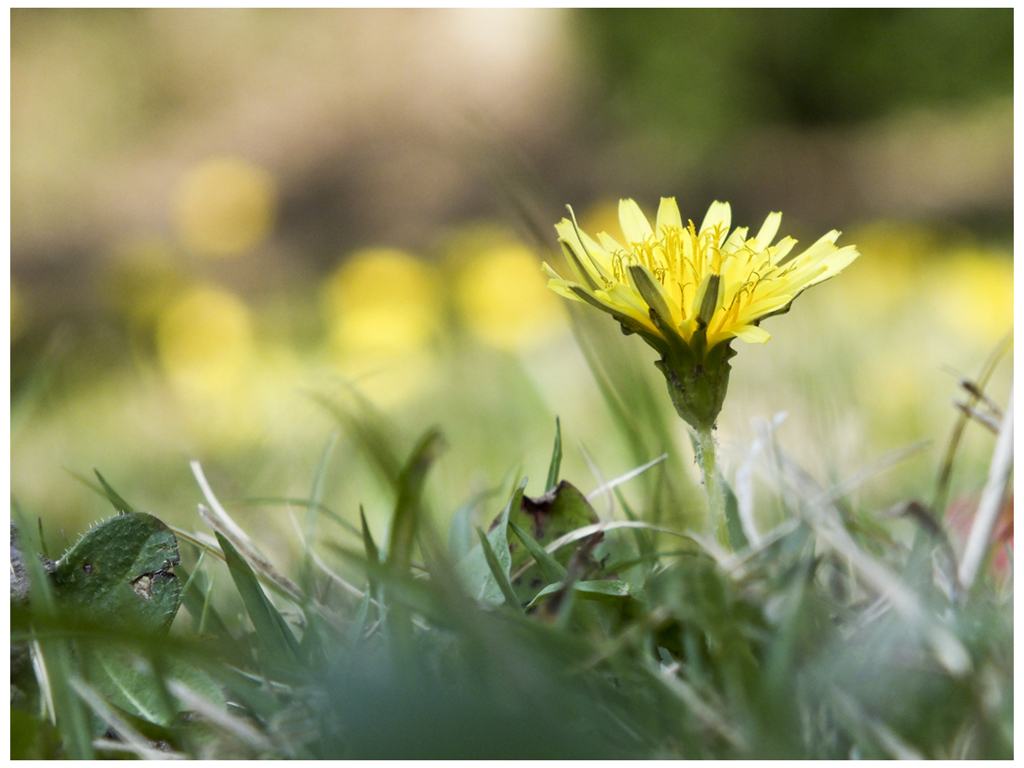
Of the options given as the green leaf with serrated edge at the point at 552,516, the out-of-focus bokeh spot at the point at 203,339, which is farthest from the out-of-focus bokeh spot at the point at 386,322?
the green leaf with serrated edge at the point at 552,516

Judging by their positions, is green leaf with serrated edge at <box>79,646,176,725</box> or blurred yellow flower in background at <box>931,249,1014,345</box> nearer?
green leaf with serrated edge at <box>79,646,176,725</box>

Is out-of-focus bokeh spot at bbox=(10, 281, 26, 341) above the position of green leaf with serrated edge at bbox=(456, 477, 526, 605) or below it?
above

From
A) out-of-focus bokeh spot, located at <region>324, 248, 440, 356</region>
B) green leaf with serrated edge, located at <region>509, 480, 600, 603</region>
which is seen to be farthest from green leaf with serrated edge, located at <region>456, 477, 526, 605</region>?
out-of-focus bokeh spot, located at <region>324, 248, 440, 356</region>

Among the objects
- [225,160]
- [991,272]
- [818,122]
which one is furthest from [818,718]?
[818,122]

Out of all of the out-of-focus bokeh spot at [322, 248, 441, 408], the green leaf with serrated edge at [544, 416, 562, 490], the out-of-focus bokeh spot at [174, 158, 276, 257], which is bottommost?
the green leaf with serrated edge at [544, 416, 562, 490]

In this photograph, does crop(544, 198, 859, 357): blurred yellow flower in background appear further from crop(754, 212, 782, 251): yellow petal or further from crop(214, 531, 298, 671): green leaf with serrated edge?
crop(214, 531, 298, 671): green leaf with serrated edge

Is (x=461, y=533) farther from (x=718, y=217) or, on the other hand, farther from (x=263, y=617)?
(x=718, y=217)

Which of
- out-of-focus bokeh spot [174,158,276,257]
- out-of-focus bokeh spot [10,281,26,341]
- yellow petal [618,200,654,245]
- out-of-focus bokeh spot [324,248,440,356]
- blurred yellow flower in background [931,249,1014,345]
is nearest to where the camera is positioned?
yellow petal [618,200,654,245]
